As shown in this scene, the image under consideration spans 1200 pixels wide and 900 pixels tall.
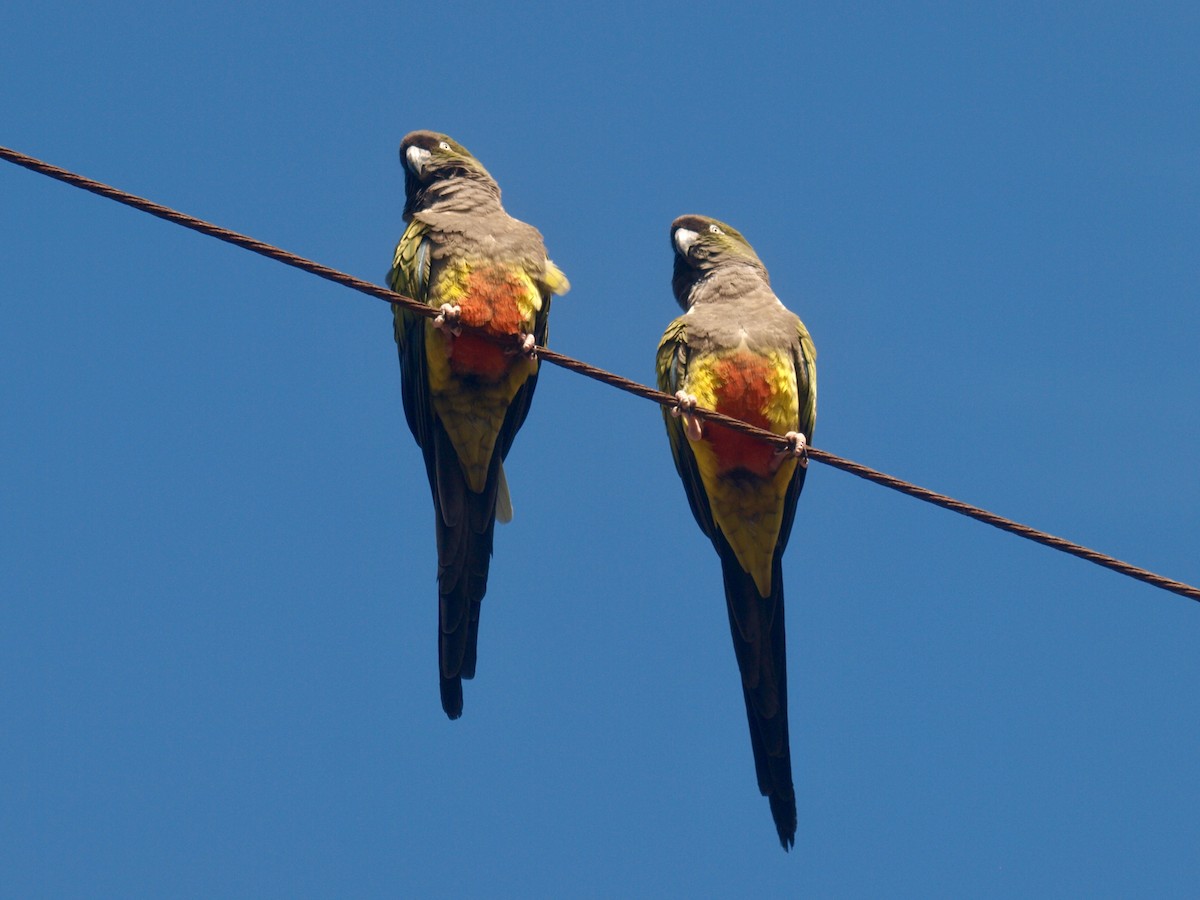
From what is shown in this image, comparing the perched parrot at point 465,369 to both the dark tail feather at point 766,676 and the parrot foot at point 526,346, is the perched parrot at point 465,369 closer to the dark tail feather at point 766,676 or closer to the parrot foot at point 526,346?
the parrot foot at point 526,346

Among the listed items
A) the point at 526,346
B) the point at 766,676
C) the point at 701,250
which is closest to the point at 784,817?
the point at 766,676

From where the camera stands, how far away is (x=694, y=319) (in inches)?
312

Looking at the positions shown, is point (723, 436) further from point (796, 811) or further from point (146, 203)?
point (146, 203)

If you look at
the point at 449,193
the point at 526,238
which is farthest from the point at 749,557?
the point at 449,193

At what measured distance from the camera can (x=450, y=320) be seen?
7203 mm

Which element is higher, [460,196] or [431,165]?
[431,165]

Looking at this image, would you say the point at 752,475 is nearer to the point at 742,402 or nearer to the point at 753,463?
the point at 753,463

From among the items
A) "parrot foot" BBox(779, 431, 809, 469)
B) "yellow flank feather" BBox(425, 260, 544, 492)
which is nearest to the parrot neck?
"yellow flank feather" BBox(425, 260, 544, 492)

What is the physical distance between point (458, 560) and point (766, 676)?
1.75m

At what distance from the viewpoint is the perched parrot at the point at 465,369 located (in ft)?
24.1

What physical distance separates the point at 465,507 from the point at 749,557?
160 centimetres

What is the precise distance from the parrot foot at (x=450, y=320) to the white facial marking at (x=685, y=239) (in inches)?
81.6

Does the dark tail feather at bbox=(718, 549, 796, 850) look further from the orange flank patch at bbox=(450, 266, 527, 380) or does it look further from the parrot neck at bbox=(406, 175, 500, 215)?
the parrot neck at bbox=(406, 175, 500, 215)

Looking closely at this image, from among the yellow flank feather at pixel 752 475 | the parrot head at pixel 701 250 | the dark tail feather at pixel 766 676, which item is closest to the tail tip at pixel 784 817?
the dark tail feather at pixel 766 676
